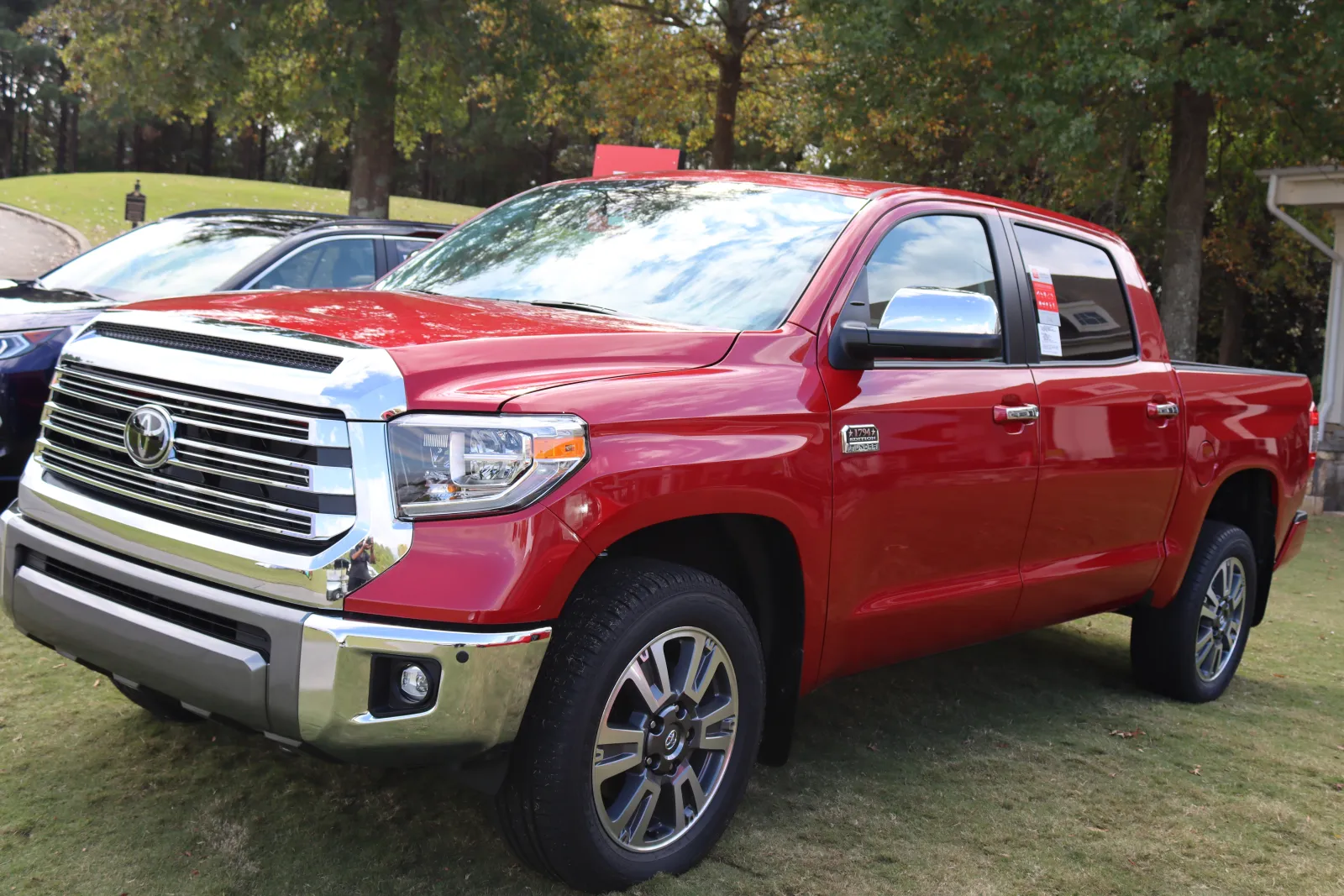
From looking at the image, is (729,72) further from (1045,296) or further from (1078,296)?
(1045,296)

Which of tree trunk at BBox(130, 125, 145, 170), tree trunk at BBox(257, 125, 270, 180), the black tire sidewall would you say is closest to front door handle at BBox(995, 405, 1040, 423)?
the black tire sidewall

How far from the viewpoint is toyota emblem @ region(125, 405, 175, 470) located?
2.83 meters

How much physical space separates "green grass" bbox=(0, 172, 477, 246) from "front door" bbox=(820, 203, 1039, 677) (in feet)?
114

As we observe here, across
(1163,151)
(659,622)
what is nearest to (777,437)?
(659,622)

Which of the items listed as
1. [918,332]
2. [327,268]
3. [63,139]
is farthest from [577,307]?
[63,139]

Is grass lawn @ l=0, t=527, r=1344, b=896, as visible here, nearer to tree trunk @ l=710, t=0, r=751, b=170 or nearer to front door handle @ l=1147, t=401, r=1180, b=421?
front door handle @ l=1147, t=401, r=1180, b=421

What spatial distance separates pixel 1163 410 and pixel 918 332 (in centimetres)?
178

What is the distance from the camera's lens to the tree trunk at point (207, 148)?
229ft

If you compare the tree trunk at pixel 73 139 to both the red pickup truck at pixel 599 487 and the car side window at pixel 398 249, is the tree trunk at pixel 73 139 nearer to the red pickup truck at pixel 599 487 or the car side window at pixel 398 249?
the car side window at pixel 398 249

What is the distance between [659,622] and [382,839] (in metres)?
1.04

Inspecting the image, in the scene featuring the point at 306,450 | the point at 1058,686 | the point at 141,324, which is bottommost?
the point at 1058,686

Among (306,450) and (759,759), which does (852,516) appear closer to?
(759,759)

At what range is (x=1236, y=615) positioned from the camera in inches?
219

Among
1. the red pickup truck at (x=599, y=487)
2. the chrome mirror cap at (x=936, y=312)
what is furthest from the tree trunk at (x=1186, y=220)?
the chrome mirror cap at (x=936, y=312)
